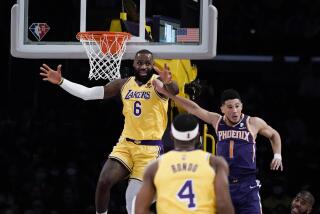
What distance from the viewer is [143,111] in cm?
883

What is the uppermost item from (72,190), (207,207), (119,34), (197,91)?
(119,34)

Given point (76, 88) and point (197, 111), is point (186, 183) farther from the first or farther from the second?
point (76, 88)

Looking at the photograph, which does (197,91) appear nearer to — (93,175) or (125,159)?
(125,159)

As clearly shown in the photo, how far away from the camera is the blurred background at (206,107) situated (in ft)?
48.3

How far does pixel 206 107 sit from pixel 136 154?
6.91 m

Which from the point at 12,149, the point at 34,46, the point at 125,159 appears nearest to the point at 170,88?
the point at 125,159

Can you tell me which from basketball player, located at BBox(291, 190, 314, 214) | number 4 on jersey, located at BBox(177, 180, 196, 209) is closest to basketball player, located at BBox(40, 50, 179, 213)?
basketball player, located at BBox(291, 190, 314, 214)

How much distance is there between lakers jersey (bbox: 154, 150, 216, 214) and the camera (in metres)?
6.38

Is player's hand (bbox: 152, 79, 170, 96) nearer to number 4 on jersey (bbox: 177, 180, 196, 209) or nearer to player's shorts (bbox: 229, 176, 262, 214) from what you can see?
player's shorts (bbox: 229, 176, 262, 214)

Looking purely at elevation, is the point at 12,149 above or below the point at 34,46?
below

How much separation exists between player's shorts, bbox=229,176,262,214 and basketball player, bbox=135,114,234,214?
2125 millimetres

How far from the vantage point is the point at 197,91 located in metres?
9.70

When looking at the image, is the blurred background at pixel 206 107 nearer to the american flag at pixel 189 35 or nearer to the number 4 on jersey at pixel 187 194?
the american flag at pixel 189 35

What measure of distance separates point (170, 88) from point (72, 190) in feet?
21.2
